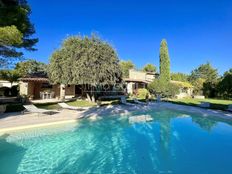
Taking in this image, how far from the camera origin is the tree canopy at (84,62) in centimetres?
1948

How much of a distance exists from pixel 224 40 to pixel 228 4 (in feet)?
51.3

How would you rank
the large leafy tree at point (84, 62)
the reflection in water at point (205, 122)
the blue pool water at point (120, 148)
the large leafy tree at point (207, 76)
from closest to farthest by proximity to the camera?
the blue pool water at point (120, 148)
the reflection in water at point (205, 122)
the large leafy tree at point (84, 62)
the large leafy tree at point (207, 76)

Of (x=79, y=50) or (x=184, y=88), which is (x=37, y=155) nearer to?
(x=79, y=50)

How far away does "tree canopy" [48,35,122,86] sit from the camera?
19.5 meters

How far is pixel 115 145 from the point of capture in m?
9.52

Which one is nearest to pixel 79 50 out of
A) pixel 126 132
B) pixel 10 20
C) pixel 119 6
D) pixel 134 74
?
pixel 10 20

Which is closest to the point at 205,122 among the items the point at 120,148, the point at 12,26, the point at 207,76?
the point at 120,148

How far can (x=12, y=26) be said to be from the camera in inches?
487

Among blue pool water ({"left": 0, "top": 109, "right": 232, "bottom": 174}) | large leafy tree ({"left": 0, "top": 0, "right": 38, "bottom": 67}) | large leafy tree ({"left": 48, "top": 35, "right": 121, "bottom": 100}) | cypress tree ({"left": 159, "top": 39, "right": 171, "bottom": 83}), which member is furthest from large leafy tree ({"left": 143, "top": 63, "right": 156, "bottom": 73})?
blue pool water ({"left": 0, "top": 109, "right": 232, "bottom": 174})

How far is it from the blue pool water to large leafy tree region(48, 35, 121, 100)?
23.3ft

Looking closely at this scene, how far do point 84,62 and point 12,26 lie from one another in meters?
8.00

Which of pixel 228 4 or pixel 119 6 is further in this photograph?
pixel 119 6

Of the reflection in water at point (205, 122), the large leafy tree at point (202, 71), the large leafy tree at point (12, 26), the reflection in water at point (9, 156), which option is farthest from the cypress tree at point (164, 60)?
the large leafy tree at point (202, 71)

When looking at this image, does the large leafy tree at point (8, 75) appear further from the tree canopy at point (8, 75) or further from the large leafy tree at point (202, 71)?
the large leafy tree at point (202, 71)
